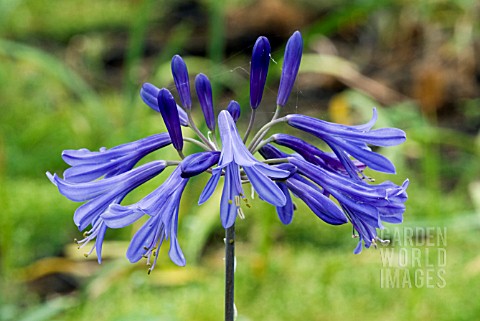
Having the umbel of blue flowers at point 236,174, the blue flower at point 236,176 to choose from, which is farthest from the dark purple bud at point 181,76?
the blue flower at point 236,176

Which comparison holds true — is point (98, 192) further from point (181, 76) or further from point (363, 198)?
point (363, 198)

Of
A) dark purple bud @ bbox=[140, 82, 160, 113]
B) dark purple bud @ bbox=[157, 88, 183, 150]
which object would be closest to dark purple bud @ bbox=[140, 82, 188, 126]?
dark purple bud @ bbox=[140, 82, 160, 113]

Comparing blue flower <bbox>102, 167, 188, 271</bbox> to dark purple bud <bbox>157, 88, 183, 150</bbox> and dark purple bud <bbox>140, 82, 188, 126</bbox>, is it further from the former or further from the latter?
dark purple bud <bbox>140, 82, 188, 126</bbox>

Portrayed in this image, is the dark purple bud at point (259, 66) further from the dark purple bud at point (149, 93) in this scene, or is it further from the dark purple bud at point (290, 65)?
the dark purple bud at point (149, 93)

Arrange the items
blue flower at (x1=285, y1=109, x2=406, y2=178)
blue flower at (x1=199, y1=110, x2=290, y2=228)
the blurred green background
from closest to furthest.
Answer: blue flower at (x1=199, y1=110, x2=290, y2=228)
blue flower at (x1=285, y1=109, x2=406, y2=178)
the blurred green background

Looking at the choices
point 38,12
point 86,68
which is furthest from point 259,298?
point 38,12

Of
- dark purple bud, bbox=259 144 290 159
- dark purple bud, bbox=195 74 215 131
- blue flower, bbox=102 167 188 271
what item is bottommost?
blue flower, bbox=102 167 188 271

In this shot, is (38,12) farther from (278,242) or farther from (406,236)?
(406,236)
